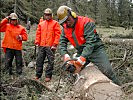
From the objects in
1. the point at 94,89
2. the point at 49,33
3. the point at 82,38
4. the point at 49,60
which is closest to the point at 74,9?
the point at 49,33

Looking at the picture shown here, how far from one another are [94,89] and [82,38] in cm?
130

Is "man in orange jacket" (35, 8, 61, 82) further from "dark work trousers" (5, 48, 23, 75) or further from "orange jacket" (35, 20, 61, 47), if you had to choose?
"dark work trousers" (5, 48, 23, 75)

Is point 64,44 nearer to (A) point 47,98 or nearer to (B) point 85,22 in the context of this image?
(B) point 85,22

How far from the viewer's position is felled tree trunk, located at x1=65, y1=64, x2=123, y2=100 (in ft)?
13.8

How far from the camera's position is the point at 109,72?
5641 millimetres

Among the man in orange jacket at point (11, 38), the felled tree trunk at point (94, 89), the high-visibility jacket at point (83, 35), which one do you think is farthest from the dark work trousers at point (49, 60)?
the felled tree trunk at point (94, 89)

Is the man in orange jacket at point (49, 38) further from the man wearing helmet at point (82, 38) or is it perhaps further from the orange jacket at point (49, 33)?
the man wearing helmet at point (82, 38)

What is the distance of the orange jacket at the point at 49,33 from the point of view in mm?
7738

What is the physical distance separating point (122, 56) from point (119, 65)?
0.81m

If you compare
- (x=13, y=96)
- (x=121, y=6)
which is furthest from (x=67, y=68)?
(x=121, y=6)

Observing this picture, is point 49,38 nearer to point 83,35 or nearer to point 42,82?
point 42,82

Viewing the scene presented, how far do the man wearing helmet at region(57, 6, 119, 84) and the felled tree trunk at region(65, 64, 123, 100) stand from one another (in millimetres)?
300

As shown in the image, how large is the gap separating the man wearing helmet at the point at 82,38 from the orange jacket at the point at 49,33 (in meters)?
2.04

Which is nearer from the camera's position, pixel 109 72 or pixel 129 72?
pixel 109 72
